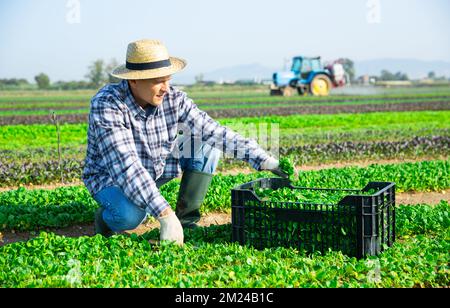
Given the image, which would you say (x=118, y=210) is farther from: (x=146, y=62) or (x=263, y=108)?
(x=263, y=108)

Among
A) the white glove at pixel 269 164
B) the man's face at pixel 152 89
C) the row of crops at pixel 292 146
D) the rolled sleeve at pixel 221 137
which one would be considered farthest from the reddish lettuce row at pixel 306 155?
the white glove at pixel 269 164

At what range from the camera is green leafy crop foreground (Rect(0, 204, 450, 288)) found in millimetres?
3664

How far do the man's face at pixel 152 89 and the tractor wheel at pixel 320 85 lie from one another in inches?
1326

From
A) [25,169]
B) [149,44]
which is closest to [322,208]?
[149,44]

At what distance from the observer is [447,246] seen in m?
4.50

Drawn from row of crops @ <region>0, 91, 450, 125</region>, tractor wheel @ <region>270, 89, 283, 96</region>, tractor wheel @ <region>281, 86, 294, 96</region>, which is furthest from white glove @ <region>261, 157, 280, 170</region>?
tractor wheel @ <region>270, 89, 283, 96</region>

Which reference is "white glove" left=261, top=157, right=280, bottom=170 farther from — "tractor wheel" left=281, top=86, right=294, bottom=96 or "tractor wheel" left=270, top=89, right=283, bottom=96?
"tractor wheel" left=270, top=89, right=283, bottom=96

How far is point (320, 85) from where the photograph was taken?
3847 centimetres

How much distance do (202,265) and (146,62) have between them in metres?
1.56

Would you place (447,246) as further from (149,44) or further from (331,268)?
(149,44)

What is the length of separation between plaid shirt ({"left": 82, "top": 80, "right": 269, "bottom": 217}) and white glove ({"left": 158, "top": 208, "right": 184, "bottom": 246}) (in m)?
0.05

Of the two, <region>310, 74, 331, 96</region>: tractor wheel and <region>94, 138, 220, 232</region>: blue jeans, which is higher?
<region>94, 138, 220, 232</region>: blue jeans

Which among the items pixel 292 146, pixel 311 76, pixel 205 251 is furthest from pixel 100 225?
pixel 311 76

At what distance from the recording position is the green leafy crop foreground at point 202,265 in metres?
3.66
